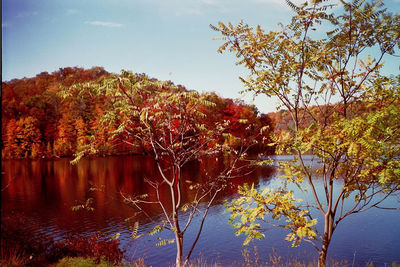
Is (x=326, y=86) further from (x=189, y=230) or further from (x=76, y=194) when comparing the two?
(x=76, y=194)

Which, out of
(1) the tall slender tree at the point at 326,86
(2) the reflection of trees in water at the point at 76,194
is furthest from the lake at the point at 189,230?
(1) the tall slender tree at the point at 326,86

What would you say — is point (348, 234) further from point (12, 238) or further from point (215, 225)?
point (12, 238)

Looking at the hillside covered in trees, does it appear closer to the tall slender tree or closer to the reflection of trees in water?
the reflection of trees in water

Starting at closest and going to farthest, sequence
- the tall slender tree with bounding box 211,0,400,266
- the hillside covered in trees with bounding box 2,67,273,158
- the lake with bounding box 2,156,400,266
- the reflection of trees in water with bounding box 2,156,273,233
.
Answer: the tall slender tree with bounding box 211,0,400,266 < the lake with bounding box 2,156,400,266 < the reflection of trees in water with bounding box 2,156,273,233 < the hillside covered in trees with bounding box 2,67,273,158

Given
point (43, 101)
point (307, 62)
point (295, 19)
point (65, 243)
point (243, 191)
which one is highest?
point (43, 101)

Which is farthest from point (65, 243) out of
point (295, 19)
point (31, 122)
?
point (31, 122)

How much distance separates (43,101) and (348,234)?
44.7 meters

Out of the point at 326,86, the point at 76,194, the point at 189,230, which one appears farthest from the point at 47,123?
the point at 326,86

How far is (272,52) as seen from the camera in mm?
4703

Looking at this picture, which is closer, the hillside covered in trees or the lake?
the lake

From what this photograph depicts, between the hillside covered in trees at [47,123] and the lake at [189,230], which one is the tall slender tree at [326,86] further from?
the hillside covered in trees at [47,123]

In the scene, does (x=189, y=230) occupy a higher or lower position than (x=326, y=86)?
lower

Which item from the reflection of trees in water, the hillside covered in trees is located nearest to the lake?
the reflection of trees in water

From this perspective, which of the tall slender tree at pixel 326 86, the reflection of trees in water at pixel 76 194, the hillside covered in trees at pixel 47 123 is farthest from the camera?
the hillside covered in trees at pixel 47 123
